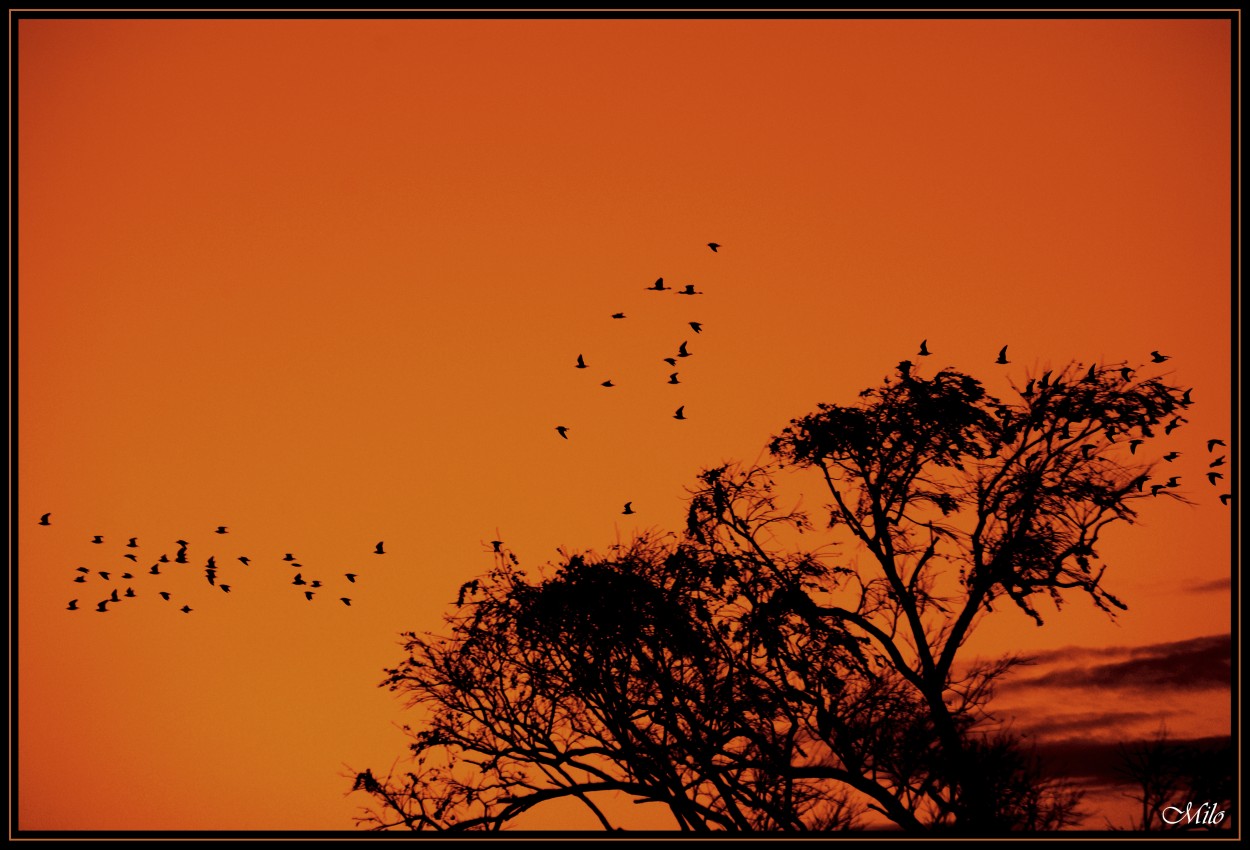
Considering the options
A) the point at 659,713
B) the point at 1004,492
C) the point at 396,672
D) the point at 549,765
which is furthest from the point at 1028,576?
the point at 396,672

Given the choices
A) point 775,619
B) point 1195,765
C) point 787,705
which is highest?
point 775,619

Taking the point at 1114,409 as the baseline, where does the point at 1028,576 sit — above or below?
below

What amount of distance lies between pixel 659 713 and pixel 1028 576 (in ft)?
23.1

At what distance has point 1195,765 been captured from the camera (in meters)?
20.9

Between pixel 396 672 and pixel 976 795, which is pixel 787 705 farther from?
pixel 396 672
